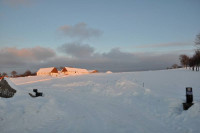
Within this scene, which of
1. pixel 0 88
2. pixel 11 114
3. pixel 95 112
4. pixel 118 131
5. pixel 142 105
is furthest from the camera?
pixel 0 88

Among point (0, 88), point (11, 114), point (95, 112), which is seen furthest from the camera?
point (0, 88)

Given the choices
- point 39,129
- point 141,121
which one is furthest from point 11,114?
point 141,121

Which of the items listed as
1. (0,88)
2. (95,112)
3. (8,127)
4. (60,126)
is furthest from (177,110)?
(0,88)

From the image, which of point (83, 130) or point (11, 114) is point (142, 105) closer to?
point (83, 130)

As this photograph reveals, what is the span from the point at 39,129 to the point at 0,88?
764cm

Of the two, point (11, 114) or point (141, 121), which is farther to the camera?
point (11, 114)

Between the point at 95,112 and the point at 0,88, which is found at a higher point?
the point at 0,88

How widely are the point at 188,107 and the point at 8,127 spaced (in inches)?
384

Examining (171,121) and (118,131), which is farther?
(171,121)

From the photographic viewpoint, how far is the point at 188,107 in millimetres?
8266

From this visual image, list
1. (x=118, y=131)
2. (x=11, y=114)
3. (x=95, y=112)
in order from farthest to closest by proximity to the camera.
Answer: (x=95, y=112) < (x=11, y=114) < (x=118, y=131)

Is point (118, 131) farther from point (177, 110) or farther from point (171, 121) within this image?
point (177, 110)

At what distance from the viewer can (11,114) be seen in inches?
322

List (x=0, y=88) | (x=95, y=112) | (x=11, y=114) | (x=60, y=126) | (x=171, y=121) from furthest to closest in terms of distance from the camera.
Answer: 1. (x=0, y=88)
2. (x=95, y=112)
3. (x=11, y=114)
4. (x=171, y=121)
5. (x=60, y=126)
